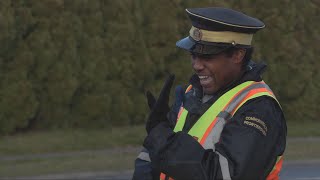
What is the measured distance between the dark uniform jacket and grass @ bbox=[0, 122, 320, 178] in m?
8.81

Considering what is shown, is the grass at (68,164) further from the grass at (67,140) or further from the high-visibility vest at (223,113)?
the high-visibility vest at (223,113)

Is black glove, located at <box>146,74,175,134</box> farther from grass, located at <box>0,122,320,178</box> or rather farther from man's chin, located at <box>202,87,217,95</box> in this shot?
grass, located at <box>0,122,320,178</box>

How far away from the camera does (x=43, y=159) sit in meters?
11.9

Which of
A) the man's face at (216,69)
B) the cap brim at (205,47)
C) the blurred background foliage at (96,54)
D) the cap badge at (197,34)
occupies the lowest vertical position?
the blurred background foliage at (96,54)

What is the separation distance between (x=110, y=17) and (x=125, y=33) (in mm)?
449

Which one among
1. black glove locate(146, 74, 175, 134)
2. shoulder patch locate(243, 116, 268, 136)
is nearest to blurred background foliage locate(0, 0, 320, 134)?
black glove locate(146, 74, 175, 134)

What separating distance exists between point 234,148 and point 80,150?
11.1 metres

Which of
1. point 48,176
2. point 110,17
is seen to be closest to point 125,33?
point 110,17

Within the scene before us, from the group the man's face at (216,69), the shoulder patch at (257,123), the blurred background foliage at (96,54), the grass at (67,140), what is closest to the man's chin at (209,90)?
the man's face at (216,69)

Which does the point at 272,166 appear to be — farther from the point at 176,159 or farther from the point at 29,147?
the point at 29,147

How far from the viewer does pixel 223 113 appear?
7.35 feet

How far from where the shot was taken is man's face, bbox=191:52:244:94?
2.29m

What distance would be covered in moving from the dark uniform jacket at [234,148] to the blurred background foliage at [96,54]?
10877mm

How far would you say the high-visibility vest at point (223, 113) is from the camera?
2.21 meters
